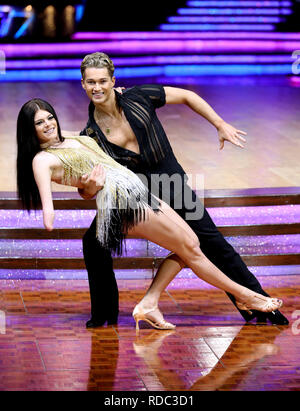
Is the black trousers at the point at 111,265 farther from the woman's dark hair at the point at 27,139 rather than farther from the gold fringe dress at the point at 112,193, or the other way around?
the woman's dark hair at the point at 27,139

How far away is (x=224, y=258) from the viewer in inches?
160

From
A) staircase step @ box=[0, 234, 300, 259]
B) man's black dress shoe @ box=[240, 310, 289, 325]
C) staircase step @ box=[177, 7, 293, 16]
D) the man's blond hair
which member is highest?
the man's blond hair

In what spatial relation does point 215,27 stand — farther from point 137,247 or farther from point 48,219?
point 48,219

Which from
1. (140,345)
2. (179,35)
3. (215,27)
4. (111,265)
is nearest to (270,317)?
(140,345)

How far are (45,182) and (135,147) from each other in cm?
60

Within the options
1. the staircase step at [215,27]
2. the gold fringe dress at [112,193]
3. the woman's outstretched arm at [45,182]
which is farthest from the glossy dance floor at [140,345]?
the staircase step at [215,27]

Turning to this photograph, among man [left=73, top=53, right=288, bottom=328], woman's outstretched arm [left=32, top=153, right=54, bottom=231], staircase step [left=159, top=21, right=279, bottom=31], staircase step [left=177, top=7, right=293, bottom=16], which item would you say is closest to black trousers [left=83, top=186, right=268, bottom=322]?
man [left=73, top=53, right=288, bottom=328]

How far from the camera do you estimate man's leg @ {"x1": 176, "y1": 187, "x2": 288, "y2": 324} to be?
13.3 feet

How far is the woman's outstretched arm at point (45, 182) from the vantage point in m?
3.49

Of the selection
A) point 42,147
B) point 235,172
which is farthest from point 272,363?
point 235,172

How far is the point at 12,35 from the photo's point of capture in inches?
449

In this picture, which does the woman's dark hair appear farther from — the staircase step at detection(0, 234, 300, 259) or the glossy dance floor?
the staircase step at detection(0, 234, 300, 259)

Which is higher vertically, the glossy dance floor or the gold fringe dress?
the gold fringe dress

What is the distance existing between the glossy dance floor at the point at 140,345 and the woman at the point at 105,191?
206mm
